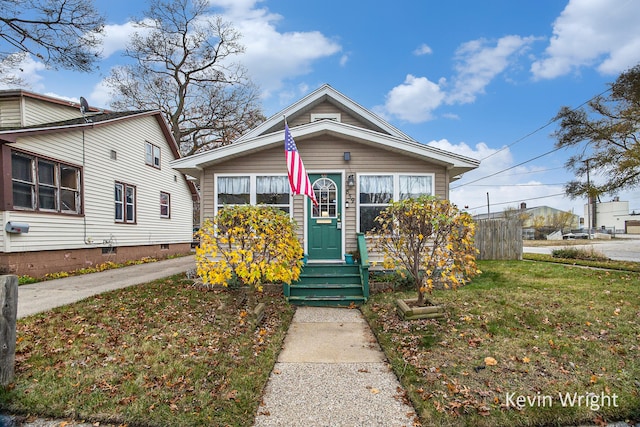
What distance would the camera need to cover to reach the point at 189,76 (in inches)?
870

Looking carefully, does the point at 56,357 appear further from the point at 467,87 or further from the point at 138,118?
the point at 467,87

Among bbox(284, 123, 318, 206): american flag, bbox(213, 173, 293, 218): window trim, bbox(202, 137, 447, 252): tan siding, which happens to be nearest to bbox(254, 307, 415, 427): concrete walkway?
bbox(284, 123, 318, 206): american flag

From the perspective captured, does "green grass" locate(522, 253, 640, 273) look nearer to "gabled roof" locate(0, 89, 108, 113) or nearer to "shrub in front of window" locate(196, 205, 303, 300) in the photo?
"shrub in front of window" locate(196, 205, 303, 300)

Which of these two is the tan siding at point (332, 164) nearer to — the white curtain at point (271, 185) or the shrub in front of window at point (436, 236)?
the white curtain at point (271, 185)

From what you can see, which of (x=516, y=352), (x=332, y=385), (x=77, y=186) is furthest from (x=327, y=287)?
(x=77, y=186)

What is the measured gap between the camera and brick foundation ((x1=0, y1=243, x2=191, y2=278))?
27.1ft

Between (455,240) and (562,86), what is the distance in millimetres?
17142

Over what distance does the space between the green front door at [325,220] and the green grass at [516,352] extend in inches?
82.3

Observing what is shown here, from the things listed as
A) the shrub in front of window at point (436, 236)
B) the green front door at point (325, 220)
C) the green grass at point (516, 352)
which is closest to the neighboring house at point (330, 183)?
the green front door at point (325, 220)

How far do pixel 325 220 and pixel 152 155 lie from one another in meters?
11.3

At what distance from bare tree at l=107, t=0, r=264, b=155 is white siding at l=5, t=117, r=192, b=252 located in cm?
693

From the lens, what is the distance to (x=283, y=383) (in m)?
3.37

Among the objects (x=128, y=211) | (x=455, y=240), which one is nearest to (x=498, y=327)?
(x=455, y=240)

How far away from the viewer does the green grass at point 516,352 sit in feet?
9.21
